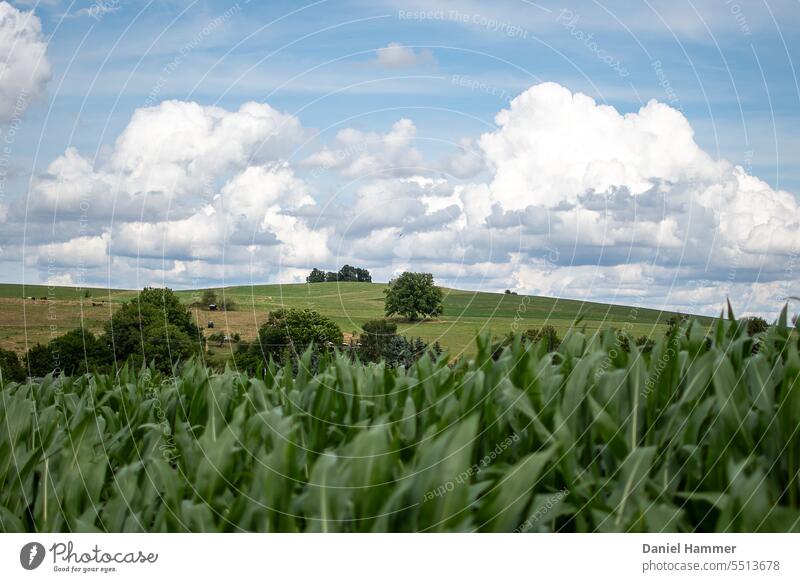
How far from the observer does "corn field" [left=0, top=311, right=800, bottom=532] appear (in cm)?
339

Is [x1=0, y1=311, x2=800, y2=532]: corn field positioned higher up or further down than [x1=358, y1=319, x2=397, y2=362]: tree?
higher up

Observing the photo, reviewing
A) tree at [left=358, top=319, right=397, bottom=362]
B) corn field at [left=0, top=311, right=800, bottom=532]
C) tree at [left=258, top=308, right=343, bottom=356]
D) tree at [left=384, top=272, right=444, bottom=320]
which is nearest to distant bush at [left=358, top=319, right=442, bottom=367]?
tree at [left=358, top=319, right=397, bottom=362]

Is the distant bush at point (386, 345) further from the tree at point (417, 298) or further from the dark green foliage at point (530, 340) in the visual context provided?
the dark green foliage at point (530, 340)

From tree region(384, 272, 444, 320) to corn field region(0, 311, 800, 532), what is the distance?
546 inches

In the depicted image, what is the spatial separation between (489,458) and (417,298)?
16188 millimetres

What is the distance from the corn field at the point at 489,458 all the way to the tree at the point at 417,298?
1387 cm

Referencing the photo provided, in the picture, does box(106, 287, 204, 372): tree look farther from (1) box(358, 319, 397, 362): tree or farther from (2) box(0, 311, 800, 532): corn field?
(2) box(0, 311, 800, 532): corn field

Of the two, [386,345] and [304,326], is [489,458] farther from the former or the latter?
[304,326]

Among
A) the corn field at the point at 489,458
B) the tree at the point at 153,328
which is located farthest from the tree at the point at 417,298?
the tree at the point at 153,328

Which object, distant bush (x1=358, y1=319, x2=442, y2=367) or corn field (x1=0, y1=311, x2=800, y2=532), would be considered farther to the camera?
distant bush (x1=358, y1=319, x2=442, y2=367)

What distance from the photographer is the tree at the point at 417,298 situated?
1939 centimetres

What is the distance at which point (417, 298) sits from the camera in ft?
65.7
